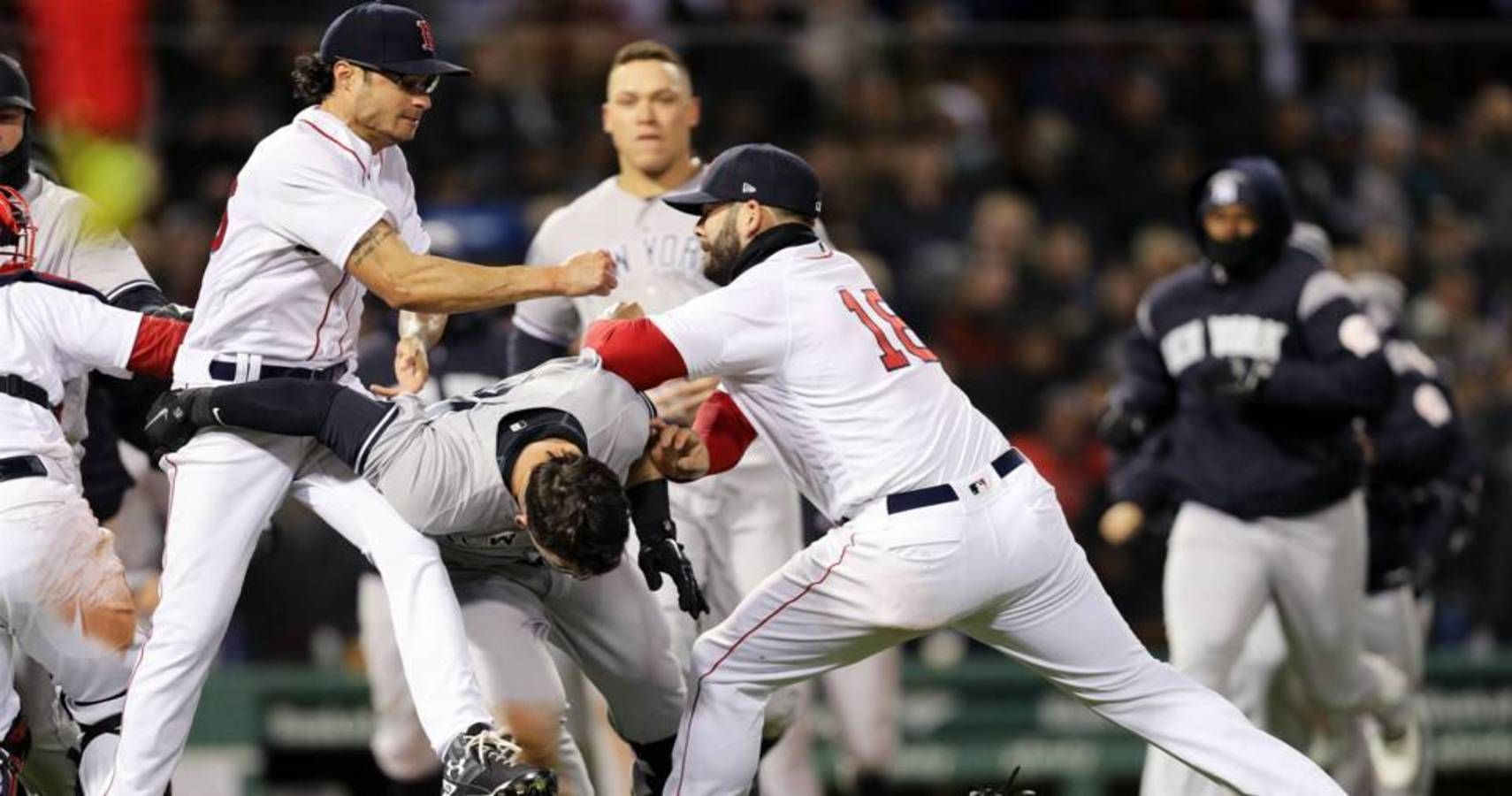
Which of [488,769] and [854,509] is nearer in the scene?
[488,769]

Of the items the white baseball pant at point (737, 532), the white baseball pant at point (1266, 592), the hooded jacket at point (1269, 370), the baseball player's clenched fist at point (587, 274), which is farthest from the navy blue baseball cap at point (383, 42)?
the white baseball pant at point (1266, 592)

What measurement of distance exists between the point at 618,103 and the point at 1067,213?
6043 millimetres

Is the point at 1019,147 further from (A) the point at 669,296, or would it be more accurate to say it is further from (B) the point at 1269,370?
(A) the point at 669,296

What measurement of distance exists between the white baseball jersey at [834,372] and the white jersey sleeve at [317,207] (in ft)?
2.91

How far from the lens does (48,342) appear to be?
657 centimetres

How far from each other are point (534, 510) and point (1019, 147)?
8.75 meters

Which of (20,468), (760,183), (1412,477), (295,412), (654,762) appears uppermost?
(760,183)

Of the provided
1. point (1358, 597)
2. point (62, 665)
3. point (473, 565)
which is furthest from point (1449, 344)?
point (62, 665)

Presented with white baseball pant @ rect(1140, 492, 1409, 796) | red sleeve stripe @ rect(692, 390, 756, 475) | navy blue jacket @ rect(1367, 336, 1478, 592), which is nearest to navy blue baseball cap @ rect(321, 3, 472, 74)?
red sleeve stripe @ rect(692, 390, 756, 475)

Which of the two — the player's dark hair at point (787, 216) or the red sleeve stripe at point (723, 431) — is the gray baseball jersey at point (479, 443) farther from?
the player's dark hair at point (787, 216)

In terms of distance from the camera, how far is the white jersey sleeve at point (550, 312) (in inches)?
323

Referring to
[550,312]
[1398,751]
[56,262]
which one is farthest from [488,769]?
[1398,751]

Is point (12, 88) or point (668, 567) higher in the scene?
point (12, 88)

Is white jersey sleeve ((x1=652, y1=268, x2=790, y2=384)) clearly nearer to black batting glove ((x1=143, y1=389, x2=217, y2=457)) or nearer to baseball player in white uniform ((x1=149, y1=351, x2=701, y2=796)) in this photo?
baseball player in white uniform ((x1=149, y1=351, x2=701, y2=796))
